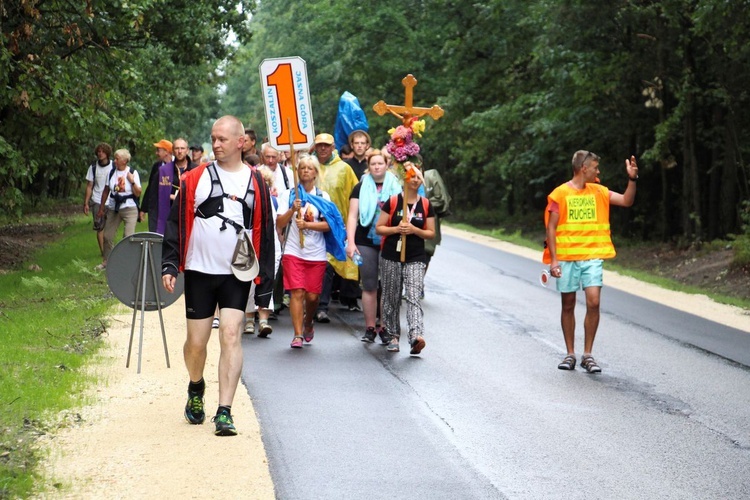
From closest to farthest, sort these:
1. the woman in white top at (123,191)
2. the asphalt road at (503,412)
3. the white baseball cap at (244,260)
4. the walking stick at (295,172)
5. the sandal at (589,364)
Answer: the asphalt road at (503,412) < the white baseball cap at (244,260) < the sandal at (589,364) < the walking stick at (295,172) < the woman in white top at (123,191)

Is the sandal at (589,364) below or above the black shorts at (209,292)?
below

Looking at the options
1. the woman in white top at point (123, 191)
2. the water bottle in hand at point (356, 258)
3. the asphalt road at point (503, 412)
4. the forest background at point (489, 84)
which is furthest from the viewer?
the forest background at point (489, 84)

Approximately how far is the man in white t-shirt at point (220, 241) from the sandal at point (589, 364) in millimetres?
4131

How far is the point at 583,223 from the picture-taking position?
11.1m

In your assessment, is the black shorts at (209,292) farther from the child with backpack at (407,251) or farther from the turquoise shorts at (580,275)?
the turquoise shorts at (580,275)

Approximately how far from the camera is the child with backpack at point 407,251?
1138 cm

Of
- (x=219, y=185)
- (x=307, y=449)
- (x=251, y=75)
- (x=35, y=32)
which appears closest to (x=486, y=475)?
(x=307, y=449)

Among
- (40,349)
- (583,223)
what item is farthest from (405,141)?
(40,349)

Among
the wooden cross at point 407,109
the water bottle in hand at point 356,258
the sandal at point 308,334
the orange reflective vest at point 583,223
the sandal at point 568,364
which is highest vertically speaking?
the wooden cross at point 407,109

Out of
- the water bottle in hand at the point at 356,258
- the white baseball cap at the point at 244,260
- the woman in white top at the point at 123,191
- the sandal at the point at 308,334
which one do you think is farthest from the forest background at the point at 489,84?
the white baseball cap at the point at 244,260

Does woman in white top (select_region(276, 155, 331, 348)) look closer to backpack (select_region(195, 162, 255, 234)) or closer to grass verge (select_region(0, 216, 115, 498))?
grass verge (select_region(0, 216, 115, 498))

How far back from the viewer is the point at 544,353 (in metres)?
12.1

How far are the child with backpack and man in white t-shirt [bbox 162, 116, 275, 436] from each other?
3.68m

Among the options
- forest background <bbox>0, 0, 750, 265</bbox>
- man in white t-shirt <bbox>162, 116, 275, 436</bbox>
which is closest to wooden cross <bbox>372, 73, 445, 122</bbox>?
man in white t-shirt <bbox>162, 116, 275, 436</bbox>
